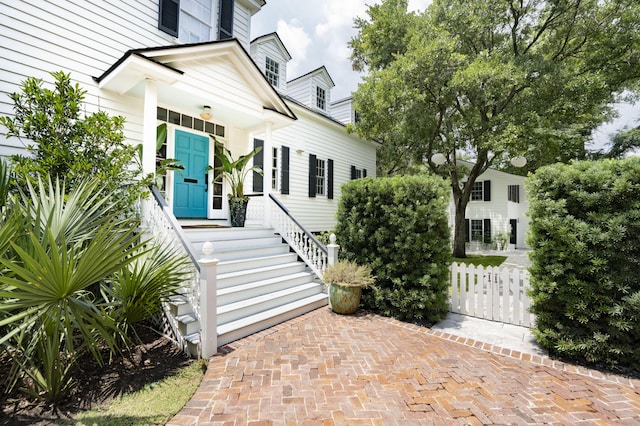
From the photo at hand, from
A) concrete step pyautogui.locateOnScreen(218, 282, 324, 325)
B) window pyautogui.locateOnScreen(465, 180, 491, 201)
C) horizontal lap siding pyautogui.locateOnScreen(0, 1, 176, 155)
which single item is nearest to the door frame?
horizontal lap siding pyautogui.locateOnScreen(0, 1, 176, 155)

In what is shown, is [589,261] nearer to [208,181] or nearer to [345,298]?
[345,298]

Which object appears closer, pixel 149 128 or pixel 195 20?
pixel 149 128

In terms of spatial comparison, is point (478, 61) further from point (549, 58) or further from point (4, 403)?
point (4, 403)

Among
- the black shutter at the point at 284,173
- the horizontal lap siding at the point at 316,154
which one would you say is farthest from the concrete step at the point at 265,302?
the black shutter at the point at 284,173

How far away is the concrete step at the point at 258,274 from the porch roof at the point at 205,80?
3.73 meters

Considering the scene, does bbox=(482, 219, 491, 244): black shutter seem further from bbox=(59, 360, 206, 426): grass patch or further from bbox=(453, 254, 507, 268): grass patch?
bbox=(59, 360, 206, 426): grass patch

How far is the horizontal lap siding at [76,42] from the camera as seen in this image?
4.74 m

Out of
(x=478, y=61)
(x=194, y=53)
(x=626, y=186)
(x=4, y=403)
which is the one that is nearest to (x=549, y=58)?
(x=478, y=61)

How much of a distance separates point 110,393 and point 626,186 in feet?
20.9

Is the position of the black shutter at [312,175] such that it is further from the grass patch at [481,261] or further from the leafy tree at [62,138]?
the leafy tree at [62,138]

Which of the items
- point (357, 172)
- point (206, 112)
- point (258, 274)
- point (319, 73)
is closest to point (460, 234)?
point (357, 172)

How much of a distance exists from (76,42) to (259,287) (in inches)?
231

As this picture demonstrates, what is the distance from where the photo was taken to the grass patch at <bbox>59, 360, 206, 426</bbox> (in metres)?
2.53

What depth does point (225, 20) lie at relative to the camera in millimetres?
7926
